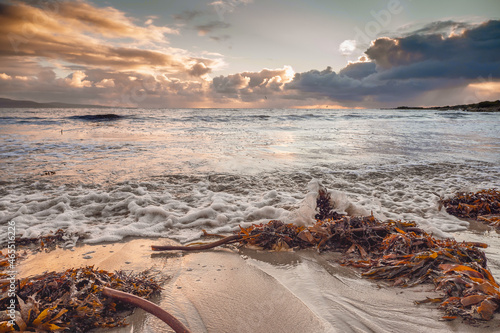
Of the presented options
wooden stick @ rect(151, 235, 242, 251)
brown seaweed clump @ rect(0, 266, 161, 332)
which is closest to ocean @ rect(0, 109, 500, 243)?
wooden stick @ rect(151, 235, 242, 251)

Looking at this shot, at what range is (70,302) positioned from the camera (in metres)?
1.62

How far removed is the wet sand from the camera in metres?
1.64

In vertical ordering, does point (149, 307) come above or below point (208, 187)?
above

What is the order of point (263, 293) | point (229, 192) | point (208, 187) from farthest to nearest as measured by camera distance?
point (208, 187) → point (229, 192) → point (263, 293)

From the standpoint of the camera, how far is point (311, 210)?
348cm

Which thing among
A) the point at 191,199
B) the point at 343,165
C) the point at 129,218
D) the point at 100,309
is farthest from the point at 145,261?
the point at 343,165

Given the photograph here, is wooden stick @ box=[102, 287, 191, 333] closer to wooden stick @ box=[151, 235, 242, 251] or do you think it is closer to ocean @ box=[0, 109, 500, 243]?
wooden stick @ box=[151, 235, 242, 251]

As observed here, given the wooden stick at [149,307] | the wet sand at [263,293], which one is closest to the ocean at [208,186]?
the wet sand at [263,293]

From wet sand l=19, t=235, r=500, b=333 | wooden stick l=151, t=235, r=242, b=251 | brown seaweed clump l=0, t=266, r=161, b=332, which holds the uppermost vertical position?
brown seaweed clump l=0, t=266, r=161, b=332

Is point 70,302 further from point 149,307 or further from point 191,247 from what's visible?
point 191,247

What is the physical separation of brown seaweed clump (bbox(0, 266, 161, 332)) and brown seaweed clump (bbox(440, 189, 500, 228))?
424 cm

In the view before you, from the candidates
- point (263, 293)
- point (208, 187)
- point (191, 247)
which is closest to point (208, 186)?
point (208, 187)

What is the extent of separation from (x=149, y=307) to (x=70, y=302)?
0.54 m

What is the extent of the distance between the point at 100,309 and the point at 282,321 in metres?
1.12
